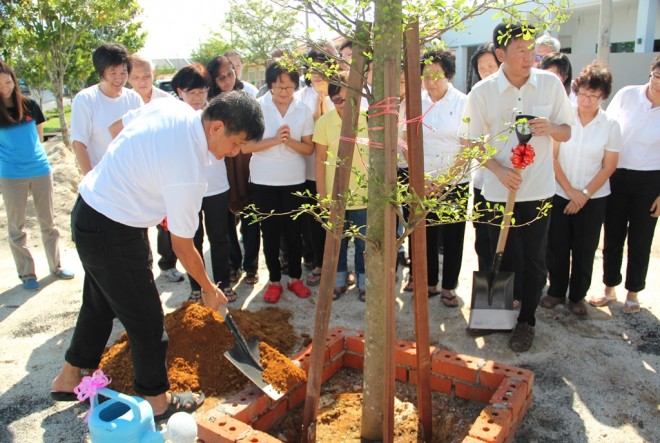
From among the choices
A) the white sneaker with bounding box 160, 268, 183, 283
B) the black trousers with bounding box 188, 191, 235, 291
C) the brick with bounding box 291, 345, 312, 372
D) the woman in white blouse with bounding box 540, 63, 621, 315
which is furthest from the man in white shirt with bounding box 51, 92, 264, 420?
the woman in white blouse with bounding box 540, 63, 621, 315

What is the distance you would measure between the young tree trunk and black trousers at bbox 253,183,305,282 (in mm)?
2253

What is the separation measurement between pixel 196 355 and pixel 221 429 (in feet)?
3.32

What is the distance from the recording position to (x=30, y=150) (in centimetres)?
517

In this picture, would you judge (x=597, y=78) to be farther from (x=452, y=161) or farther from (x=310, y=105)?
(x=310, y=105)

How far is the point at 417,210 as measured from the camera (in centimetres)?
230

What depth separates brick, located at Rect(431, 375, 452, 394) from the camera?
128 inches

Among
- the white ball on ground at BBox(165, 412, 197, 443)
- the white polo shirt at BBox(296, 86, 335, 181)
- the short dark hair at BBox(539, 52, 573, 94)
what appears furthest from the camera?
the white polo shirt at BBox(296, 86, 335, 181)

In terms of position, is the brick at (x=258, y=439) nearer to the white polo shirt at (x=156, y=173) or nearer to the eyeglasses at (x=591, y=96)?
the white polo shirt at (x=156, y=173)

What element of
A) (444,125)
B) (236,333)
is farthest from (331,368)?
(444,125)

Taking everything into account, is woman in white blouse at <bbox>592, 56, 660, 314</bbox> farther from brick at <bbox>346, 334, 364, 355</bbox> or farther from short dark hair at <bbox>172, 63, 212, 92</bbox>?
short dark hair at <bbox>172, 63, 212, 92</bbox>

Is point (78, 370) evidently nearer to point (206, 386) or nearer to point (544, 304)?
point (206, 386)

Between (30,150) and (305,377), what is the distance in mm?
3571

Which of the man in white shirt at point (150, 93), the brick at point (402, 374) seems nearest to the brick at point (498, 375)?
the brick at point (402, 374)

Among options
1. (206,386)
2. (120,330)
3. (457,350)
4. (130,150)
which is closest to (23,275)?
(120,330)
